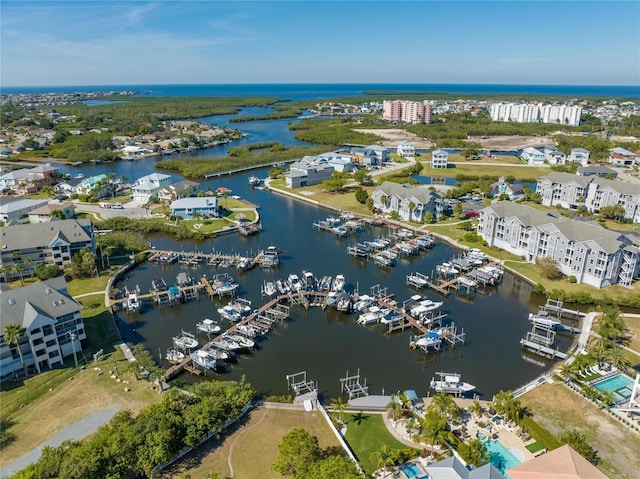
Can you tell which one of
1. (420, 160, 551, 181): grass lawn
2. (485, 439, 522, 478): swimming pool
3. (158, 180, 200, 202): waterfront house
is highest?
(158, 180, 200, 202): waterfront house

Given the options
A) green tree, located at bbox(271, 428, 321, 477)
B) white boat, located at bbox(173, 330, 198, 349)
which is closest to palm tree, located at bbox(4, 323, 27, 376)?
white boat, located at bbox(173, 330, 198, 349)

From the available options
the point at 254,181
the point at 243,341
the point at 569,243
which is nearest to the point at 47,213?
the point at 254,181

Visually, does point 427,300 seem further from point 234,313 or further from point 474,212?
point 474,212

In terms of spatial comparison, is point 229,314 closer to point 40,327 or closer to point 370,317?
point 370,317

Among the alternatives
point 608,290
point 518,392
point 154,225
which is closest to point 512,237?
point 608,290

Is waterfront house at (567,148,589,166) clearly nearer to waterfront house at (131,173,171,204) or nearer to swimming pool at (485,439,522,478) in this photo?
waterfront house at (131,173,171,204)
